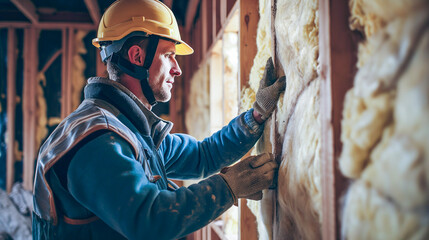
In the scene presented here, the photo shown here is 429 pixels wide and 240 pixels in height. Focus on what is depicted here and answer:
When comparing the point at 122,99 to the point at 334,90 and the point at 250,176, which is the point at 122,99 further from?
the point at 334,90

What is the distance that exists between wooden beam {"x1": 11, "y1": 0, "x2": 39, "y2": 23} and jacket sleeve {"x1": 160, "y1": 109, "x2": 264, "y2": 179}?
2.91 m

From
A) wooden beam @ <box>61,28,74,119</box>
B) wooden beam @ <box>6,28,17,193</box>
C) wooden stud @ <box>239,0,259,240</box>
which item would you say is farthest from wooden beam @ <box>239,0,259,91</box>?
wooden beam @ <box>6,28,17,193</box>

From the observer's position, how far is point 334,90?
79cm

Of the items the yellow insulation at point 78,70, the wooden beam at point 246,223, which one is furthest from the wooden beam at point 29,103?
the wooden beam at point 246,223

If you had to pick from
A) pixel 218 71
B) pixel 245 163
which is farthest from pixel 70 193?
pixel 218 71

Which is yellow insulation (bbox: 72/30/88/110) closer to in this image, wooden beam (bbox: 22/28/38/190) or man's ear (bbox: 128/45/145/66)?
wooden beam (bbox: 22/28/38/190)

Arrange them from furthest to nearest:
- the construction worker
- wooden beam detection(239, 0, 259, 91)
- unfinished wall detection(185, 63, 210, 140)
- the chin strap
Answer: unfinished wall detection(185, 63, 210, 140) < wooden beam detection(239, 0, 259, 91) < the chin strap < the construction worker

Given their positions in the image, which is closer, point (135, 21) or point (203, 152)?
point (135, 21)

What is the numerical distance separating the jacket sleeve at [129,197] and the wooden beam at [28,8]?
3.25 meters

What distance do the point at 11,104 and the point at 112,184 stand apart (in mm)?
3935

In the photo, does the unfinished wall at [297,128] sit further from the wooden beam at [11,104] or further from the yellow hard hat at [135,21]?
the wooden beam at [11,104]

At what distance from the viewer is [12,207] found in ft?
12.8

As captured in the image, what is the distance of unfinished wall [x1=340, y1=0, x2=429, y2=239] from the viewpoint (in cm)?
54

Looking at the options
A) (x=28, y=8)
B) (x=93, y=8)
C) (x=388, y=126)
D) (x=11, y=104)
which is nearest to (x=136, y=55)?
(x=388, y=126)
